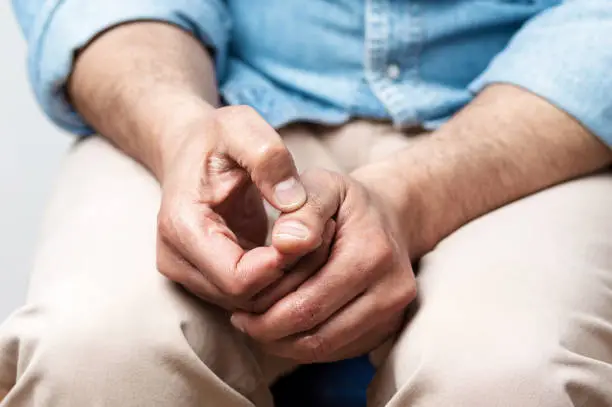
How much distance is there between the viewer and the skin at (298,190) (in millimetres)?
506

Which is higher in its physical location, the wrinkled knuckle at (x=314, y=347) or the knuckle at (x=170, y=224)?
the knuckle at (x=170, y=224)

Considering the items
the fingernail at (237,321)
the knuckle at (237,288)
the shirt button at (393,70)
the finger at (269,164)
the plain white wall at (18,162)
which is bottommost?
the plain white wall at (18,162)

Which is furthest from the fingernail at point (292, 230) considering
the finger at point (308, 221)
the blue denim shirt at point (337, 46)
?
the blue denim shirt at point (337, 46)

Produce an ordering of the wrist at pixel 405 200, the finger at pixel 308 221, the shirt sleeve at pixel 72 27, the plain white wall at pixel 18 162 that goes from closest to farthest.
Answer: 1. the finger at pixel 308 221
2. the wrist at pixel 405 200
3. the shirt sleeve at pixel 72 27
4. the plain white wall at pixel 18 162

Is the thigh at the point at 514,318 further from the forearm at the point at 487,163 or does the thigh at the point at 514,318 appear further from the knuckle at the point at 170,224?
the knuckle at the point at 170,224

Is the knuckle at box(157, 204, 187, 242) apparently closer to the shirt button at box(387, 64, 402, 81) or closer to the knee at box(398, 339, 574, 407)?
the knee at box(398, 339, 574, 407)

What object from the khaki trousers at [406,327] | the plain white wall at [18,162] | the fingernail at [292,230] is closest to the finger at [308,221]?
the fingernail at [292,230]

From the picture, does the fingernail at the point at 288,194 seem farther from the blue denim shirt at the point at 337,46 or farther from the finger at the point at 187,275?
the blue denim shirt at the point at 337,46

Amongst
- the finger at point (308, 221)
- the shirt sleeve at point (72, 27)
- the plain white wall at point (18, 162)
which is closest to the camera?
the finger at point (308, 221)

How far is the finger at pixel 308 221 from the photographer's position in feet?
1.59

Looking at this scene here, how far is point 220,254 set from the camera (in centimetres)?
50

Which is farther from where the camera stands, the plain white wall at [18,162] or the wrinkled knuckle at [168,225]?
the plain white wall at [18,162]

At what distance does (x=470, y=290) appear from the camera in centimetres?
54

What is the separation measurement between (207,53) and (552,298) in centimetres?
43
